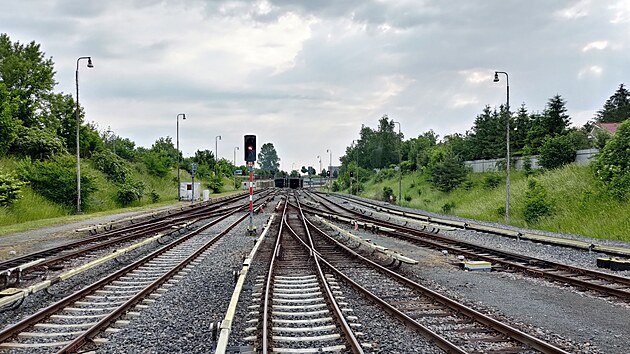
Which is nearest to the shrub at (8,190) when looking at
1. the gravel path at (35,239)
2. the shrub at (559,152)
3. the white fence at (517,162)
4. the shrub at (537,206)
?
the gravel path at (35,239)

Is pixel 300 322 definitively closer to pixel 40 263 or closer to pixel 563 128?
pixel 40 263

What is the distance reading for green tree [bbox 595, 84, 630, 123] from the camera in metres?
75.8

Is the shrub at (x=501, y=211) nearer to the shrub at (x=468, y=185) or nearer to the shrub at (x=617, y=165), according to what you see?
the shrub at (x=617, y=165)

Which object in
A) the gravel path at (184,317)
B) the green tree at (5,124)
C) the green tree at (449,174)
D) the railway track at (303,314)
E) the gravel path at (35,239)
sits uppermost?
the green tree at (5,124)

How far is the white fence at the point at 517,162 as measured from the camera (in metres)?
31.6

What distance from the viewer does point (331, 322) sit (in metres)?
7.48

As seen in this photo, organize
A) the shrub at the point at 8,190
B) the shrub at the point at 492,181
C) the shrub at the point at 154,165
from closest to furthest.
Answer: the shrub at the point at 8,190 → the shrub at the point at 492,181 → the shrub at the point at 154,165

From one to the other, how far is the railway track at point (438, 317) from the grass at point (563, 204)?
12795 millimetres

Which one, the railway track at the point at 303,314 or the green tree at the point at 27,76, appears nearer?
the railway track at the point at 303,314

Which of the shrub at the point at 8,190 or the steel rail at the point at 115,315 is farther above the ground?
the shrub at the point at 8,190

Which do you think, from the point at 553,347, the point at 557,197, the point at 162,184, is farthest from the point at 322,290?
the point at 162,184

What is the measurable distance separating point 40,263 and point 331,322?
8.57 meters

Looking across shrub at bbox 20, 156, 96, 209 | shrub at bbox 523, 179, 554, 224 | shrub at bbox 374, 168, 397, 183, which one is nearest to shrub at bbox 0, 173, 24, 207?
shrub at bbox 20, 156, 96, 209

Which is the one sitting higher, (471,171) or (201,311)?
(471,171)
